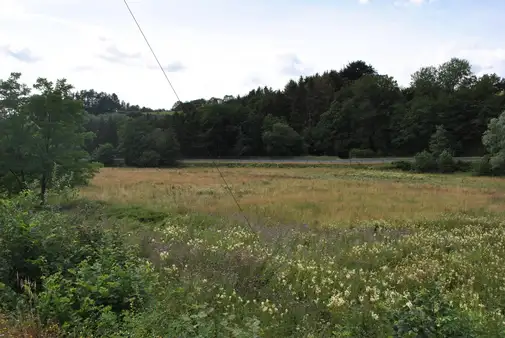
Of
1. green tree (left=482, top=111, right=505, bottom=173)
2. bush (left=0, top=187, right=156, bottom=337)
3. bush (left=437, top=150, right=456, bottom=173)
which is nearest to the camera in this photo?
bush (left=0, top=187, right=156, bottom=337)

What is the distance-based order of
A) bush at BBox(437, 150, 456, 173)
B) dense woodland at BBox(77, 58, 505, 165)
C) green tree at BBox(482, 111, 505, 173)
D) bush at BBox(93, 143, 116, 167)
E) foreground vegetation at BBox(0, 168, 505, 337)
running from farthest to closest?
bush at BBox(93, 143, 116, 167), dense woodland at BBox(77, 58, 505, 165), bush at BBox(437, 150, 456, 173), green tree at BBox(482, 111, 505, 173), foreground vegetation at BBox(0, 168, 505, 337)

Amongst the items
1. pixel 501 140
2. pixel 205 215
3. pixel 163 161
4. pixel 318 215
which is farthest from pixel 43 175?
pixel 163 161

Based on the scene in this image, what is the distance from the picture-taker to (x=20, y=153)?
53.5 ft

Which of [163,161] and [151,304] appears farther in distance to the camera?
[163,161]

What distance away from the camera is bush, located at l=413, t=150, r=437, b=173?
52875 millimetres

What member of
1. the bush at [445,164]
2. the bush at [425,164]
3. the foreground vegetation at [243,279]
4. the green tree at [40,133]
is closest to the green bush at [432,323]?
the foreground vegetation at [243,279]

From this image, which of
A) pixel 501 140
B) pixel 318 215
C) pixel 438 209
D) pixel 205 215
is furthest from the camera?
pixel 501 140

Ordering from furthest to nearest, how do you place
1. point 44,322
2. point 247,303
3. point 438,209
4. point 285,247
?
point 438,209 → point 285,247 → point 247,303 → point 44,322

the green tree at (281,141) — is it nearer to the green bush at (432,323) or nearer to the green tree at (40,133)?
the green tree at (40,133)

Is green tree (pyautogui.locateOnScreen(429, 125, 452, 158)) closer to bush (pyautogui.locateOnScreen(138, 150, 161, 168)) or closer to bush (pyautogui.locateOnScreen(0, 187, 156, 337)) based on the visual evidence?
bush (pyautogui.locateOnScreen(138, 150, 161, 168))

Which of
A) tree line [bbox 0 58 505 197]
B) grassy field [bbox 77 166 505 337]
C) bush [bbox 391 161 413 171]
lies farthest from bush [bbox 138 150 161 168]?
grassy field [bbox 77 166 505 337]

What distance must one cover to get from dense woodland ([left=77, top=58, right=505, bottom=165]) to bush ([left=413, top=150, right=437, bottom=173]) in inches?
562

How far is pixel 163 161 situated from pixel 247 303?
6704 cm

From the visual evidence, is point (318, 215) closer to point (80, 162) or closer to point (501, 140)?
point (80, 162)
